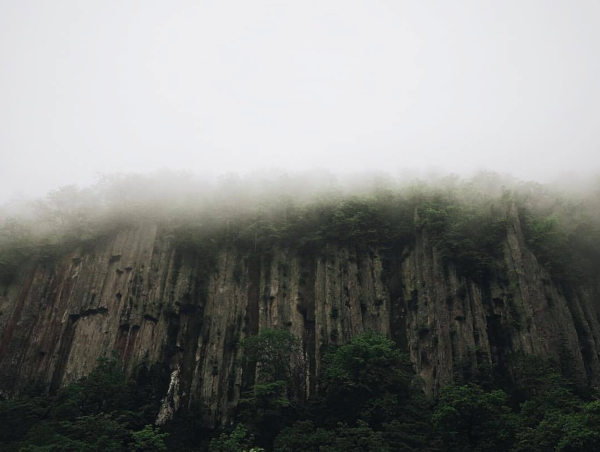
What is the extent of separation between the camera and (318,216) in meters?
45.0

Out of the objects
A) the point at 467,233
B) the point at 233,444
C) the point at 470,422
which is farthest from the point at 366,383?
the point at 467,233

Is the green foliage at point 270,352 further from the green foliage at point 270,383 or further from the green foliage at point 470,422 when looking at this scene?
the green foliage at point 470,422

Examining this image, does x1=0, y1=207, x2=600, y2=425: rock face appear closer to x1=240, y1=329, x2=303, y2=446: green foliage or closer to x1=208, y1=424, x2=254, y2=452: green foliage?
x1=240, y1=329, x2=303, y2=446: green foliage

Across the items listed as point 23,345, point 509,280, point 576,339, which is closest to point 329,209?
point 509,280

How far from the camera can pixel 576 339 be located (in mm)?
32906

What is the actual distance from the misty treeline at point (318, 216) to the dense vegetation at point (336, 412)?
1206 cm

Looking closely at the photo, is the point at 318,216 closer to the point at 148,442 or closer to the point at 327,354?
the point at 327,354

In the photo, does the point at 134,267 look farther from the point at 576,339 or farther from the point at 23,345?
the point at 576,339

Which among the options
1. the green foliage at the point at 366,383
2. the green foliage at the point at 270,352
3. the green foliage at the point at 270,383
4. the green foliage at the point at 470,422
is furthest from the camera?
the green foliage at the point at 270,352

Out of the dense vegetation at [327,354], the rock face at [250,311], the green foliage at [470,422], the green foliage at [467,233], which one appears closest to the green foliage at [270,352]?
the dense vegetation at [327,354]

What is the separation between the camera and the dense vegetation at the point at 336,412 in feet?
73.9

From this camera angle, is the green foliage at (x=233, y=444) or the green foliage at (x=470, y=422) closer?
the green foliage at (x=470, y=422)

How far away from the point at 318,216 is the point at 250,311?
12.0 m

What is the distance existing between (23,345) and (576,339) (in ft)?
159
